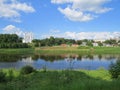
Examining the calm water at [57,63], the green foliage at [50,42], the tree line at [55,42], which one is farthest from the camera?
the tree line at [55,42]

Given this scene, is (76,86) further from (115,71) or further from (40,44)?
(40,44)

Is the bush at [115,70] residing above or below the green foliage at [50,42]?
below

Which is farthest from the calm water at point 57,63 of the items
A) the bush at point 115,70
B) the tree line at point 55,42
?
the tree line at point 55,42

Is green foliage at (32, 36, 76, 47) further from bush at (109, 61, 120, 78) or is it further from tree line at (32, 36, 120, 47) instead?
bush at (109, 61, 120, 78)

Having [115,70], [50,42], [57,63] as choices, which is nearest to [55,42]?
[50,42]

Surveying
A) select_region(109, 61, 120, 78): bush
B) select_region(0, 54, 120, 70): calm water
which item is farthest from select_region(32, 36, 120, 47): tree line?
select_region(109, 61, 120, 78): bush

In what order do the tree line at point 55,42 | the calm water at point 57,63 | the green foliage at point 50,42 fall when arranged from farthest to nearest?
the tree line at point 55,42, the green foliage at point 50,42, the calm water at point 57,63

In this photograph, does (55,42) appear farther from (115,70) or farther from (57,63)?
(115,70)

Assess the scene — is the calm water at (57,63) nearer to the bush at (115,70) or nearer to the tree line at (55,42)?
the bush at (115,70)

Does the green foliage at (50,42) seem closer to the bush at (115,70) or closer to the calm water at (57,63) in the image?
the calm water at (57,63)

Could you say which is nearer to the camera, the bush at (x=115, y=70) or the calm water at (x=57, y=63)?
the bush at (x=115, y=70)

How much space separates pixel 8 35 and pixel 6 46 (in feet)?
91.8

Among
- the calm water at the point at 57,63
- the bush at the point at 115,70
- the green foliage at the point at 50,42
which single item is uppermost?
the green foliage at the point at 50,42

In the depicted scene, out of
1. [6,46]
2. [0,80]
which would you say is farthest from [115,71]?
[6,46]
